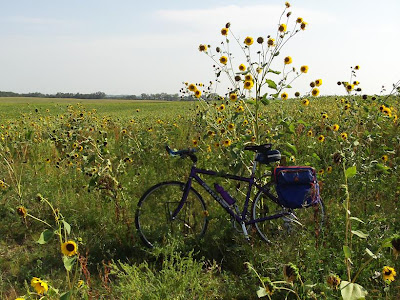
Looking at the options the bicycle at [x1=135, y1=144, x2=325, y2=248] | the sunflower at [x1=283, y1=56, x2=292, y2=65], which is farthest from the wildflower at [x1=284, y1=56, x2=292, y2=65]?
the bicycle at [x1=135, y1=144, x2=325, y2=248]

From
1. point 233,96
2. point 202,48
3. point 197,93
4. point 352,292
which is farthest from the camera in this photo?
point 197,93

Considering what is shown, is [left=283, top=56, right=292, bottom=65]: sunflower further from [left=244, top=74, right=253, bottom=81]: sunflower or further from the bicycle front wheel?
the bicycle front wheel

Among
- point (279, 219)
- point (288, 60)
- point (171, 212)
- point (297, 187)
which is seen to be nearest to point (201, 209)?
point (171, 212)

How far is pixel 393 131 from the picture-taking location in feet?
21.0

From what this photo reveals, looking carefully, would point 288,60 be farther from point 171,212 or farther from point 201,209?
point 171,212

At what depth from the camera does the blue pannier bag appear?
336 cm

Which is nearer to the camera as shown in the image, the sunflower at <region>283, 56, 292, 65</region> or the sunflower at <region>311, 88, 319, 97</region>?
the sunflower at <region>283, 56, 292, 65</region>

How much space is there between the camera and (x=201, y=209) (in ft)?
13.9

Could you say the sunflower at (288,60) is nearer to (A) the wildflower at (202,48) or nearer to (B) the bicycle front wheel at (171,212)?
(A) the wildflower at (202,48)

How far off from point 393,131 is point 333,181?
232 centimetres

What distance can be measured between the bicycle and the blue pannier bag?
0.16 meters

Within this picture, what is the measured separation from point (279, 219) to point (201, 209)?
0.89 meters

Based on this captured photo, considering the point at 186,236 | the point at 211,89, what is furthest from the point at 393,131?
the point at 186,236

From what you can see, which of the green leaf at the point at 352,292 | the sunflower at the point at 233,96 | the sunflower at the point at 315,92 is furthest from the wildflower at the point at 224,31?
the green leaf at the point at 352,292
